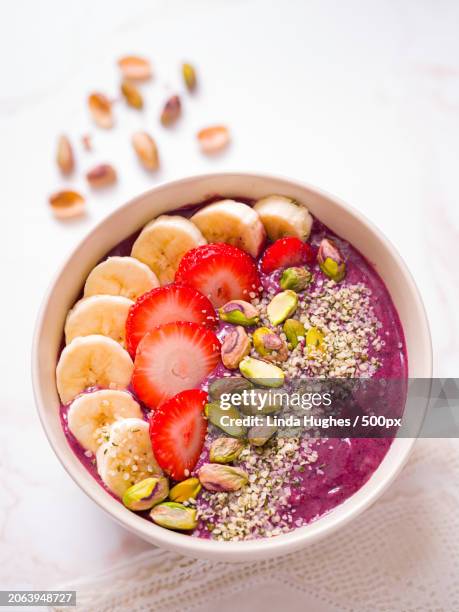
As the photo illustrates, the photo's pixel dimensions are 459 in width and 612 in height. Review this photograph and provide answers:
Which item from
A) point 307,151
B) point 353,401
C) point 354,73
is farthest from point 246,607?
point 354,73

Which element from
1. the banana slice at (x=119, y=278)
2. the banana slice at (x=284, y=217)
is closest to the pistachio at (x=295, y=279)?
the banana slice at (x=284, y=217)

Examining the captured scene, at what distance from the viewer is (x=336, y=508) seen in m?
2.18

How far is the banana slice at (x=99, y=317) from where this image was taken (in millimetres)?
2338

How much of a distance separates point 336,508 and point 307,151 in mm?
1224

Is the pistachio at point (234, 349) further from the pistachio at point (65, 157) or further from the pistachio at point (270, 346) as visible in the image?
the pistachio at point (65, 157)

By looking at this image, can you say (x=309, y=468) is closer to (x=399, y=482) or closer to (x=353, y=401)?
(x=353, y=401)

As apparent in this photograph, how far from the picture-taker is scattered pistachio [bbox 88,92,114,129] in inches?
112

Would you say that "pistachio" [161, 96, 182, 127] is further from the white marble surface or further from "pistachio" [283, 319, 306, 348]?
Result: "pistachio" [283, 319, 306, 348]

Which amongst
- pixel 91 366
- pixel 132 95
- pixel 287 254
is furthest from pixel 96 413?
pixel 132 95

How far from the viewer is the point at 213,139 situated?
9.25ft

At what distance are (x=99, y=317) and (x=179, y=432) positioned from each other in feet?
1.35

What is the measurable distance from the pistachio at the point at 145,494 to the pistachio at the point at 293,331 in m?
0.51

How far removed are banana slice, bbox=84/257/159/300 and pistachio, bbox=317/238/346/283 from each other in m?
0.50

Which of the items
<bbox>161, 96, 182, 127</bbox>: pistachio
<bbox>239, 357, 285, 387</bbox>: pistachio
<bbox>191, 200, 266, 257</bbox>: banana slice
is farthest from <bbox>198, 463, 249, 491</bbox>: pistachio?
<bbox>161, 96, 182, 127</bbox>: pistachio
